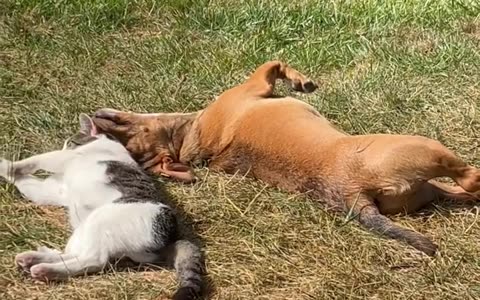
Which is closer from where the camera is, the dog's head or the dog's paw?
the dog's paw

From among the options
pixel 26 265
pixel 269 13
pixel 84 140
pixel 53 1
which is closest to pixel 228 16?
pixel 269 13

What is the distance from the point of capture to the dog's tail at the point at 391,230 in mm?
4535

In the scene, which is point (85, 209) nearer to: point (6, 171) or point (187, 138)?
point (6, 171)

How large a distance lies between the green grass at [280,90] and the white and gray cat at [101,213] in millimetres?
90

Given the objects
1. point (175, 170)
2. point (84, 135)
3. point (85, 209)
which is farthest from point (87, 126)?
point (85, 209)

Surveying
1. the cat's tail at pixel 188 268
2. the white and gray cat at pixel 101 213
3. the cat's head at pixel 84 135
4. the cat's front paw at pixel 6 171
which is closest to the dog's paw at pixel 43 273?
the white and gray cat at pixel 101 213

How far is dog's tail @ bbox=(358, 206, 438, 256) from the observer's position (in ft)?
14.9

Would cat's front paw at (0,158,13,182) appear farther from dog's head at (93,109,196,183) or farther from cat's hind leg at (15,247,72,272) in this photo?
cat's hind leg at (15,247,72,272)

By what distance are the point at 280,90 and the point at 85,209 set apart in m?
2.17

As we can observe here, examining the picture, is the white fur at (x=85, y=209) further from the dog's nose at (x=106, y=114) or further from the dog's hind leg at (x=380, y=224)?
the dog's hind leg at (x=380, y=224)

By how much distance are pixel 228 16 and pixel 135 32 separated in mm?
778

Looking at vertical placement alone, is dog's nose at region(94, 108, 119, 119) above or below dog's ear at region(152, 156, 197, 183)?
above

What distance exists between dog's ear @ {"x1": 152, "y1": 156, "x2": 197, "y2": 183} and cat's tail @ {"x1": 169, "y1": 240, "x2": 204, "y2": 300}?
36.4 inches

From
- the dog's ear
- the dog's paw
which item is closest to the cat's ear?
the dog's ear
